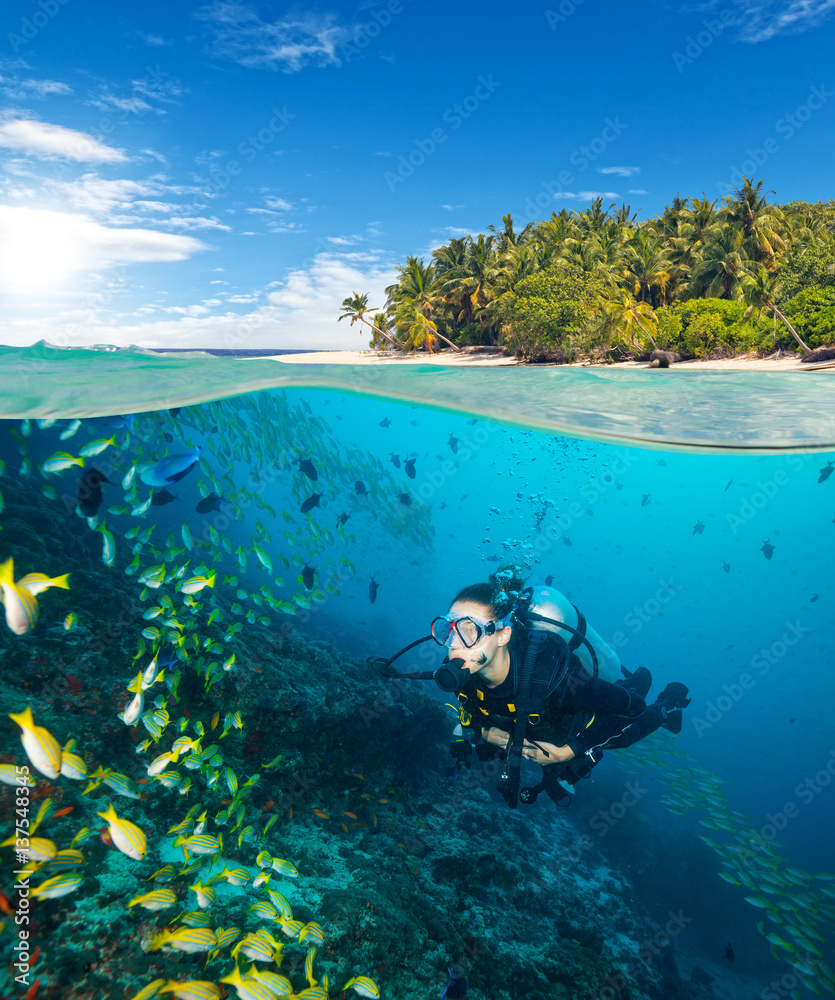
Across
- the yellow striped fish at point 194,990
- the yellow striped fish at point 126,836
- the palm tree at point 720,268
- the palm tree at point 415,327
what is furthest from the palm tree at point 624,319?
the yellow striped fish at point 194,990

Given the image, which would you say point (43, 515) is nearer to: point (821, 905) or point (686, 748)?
point (821, 905)

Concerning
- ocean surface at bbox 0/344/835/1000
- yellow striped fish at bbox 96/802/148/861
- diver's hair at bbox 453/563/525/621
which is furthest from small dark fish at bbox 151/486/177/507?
diver's hair at bbox 453/563/525/621

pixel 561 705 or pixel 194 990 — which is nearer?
pixel 194 990

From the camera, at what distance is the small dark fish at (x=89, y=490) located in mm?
4227

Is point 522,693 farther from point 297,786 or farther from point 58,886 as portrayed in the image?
point 297,786

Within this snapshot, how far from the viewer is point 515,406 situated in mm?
9633

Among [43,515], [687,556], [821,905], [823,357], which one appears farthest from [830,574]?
[43,515]

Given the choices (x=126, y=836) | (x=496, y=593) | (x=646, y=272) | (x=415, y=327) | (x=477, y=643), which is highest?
(x=646, y=272)

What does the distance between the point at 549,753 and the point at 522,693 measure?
2.60 ft

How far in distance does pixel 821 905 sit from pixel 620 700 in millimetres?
6675

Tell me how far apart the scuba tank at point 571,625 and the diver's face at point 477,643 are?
1.67ft

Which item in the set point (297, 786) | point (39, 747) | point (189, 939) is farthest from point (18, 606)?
point (297, 786)

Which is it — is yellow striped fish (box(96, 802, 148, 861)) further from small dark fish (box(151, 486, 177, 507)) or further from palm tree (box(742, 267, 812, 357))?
palm tree (box(742, 267, 812, 357))

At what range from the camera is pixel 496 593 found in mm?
4047
